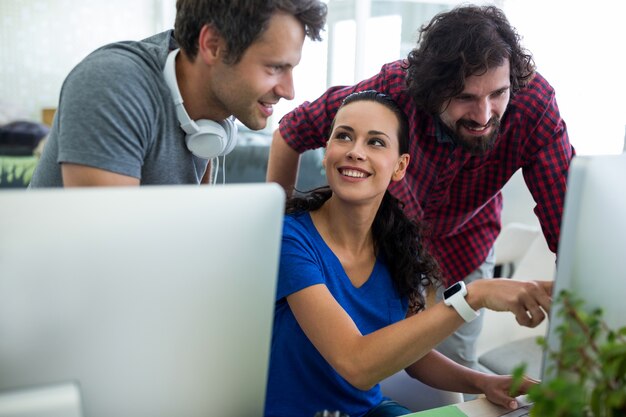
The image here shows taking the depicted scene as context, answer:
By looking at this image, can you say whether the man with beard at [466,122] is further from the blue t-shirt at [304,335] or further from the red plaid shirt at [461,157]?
the blue t-shirt at [304,335]

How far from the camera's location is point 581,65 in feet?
9.93

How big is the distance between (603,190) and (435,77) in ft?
2.81

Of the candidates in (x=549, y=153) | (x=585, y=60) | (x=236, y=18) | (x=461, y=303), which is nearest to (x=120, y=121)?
(x=236, y=18)

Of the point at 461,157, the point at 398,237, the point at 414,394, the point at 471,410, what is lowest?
the point at 414,394

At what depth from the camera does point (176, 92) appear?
49.6 inches

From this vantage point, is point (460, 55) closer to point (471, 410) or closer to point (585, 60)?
point (471, 410)

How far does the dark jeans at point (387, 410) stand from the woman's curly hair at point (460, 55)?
0.73 m

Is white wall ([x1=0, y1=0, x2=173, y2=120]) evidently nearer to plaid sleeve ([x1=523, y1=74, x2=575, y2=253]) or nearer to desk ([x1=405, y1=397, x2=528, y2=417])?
plaid sleeve ([x1=523, y1=74, x2=575, y2=253])

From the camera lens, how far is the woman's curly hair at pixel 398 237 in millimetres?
1454

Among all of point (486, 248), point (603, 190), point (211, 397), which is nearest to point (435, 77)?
point (486, 248)

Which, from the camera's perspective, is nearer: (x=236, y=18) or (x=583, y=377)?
(x=583, y=377)

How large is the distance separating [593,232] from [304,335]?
0.67 metres

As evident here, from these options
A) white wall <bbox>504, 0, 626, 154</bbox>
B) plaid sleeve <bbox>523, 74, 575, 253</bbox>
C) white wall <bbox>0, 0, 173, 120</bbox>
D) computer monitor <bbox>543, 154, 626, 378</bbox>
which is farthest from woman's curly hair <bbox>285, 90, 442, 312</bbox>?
white wall <bbox>0, 0, 173, 120</bbox>

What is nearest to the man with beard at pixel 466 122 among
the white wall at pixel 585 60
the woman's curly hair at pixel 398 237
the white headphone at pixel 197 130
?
the woman's curly hair at pixel 398 237
